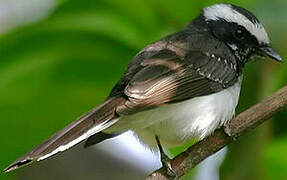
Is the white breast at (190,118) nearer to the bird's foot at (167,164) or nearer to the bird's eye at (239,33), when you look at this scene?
the bird's foot at (167,164)

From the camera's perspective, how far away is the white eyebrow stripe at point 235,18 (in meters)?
3.49

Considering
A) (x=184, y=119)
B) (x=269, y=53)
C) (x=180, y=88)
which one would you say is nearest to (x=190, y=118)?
(x=184, y=119)

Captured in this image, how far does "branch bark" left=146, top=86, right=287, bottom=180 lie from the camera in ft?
9.35

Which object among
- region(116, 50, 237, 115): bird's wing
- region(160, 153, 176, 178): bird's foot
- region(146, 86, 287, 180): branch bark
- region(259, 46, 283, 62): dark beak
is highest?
region(116, 50, 237, 115): bird's wing

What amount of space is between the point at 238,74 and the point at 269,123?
1.39 ft

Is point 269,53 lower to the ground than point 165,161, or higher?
higher

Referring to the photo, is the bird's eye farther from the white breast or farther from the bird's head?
the white breast

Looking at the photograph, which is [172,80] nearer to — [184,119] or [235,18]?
[184,119]

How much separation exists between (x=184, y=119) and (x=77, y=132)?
0.64 m

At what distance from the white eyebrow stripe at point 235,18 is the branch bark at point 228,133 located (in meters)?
0.61

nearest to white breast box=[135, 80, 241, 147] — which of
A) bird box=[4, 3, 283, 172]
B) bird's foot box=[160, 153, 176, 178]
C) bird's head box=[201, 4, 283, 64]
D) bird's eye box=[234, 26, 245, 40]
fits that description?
bird box=[4, 3, 283, 172]

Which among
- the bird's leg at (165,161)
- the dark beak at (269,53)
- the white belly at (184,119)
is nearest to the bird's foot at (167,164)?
the bird's leg at (165,161)

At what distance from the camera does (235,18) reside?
3635 millimetres

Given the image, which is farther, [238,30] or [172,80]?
[238,30]
